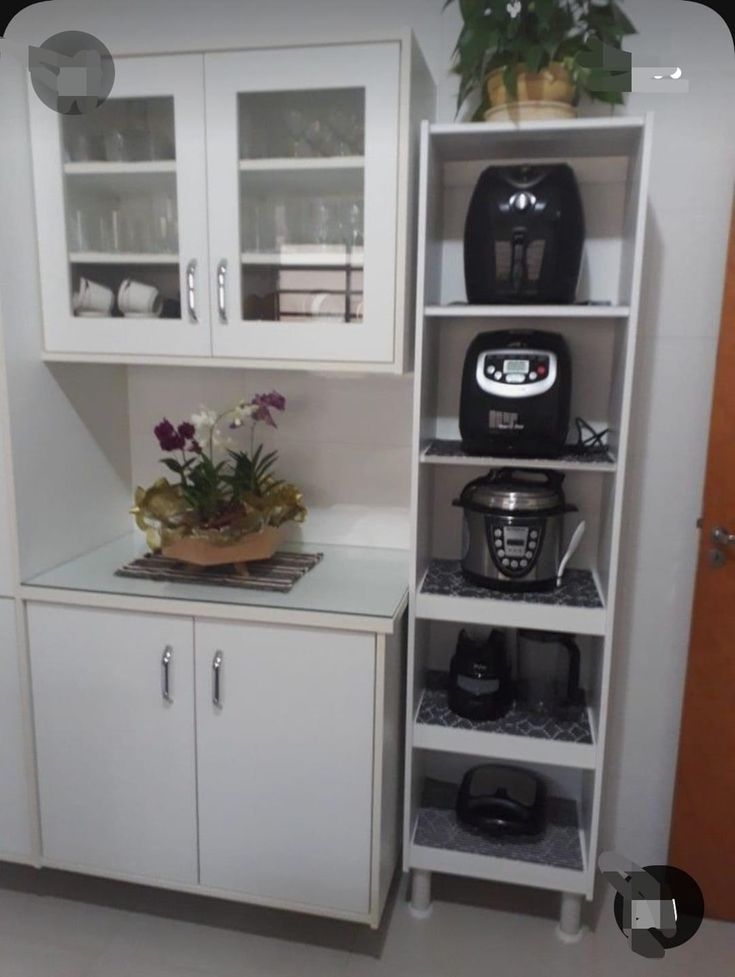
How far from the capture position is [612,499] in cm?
160

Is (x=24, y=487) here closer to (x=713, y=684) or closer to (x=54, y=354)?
(x=54, y=354)

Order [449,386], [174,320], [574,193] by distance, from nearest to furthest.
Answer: [574,193]
[174,320]
[449,386]

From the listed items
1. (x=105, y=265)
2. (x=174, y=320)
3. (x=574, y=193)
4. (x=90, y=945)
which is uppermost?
(x=574, y=193)

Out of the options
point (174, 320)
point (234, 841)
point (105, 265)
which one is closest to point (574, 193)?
point (174, 320)

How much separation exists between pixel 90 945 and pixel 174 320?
1395 mm

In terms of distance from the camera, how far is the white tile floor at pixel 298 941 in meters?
1.65

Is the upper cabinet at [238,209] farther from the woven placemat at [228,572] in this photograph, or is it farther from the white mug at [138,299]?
the woven placemat at [228,572]

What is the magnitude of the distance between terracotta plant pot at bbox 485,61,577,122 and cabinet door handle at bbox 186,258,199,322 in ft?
2.25

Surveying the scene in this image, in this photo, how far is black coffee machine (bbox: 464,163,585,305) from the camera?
1507 mm

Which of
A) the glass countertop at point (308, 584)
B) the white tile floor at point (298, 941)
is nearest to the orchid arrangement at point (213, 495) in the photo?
the glass countertop at point (308, 584)

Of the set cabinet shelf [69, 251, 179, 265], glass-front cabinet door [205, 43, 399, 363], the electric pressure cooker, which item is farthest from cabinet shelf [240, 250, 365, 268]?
the electric pressure cooker

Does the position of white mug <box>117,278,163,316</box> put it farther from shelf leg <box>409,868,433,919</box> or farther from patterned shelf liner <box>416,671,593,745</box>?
shelf leg <box>409,868,433,919</box>

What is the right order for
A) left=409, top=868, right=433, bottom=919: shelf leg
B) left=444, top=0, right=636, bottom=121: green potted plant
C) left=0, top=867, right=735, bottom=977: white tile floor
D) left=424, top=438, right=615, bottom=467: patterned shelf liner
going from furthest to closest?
1. left=409, top=868, right=433, bottom=919: shelf leg
2. left=0, top=867, right=735, bottom=977: white tile floor
3. left=424, top=438, right=615, bottom=467: patterned shelf liner
4. left=444, top=0, right=636, bottom=121: green potted plant

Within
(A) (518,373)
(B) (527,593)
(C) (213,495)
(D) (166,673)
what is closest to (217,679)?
(D) (166,673)
